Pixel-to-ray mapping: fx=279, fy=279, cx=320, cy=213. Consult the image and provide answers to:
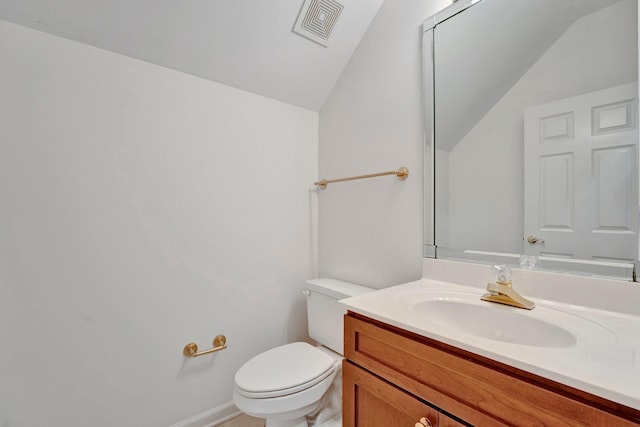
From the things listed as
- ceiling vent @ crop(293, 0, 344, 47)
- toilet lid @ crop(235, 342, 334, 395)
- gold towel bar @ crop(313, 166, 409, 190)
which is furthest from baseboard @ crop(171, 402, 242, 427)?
ceiling vent @ crop(293, 0, 344, 47)

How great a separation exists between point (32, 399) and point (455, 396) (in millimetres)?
1472

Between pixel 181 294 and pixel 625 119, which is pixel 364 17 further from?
pixel 181 294

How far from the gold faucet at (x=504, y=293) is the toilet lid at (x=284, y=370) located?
739 millimetres

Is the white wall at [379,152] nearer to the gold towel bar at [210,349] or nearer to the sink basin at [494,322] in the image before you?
the sink basin at [494,322]

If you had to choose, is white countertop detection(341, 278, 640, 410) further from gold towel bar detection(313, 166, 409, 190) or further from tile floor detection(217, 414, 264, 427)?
tile floor detection(217, 414, 264, 427)

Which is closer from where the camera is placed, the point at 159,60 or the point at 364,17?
the point at 159,60

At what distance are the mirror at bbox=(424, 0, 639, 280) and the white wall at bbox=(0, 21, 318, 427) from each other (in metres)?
0.94

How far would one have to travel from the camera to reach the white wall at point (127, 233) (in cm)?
104

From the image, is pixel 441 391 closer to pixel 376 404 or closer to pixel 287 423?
pixel 376 404

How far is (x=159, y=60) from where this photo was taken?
1290 millimetres

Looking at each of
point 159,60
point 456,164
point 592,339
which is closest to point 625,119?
point 456,164

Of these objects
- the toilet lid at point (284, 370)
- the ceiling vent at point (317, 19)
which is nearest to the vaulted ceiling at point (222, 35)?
the ceiling vent at point (317, 19)

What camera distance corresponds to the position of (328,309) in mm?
1471

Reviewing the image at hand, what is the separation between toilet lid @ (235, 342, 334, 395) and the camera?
1108mm
